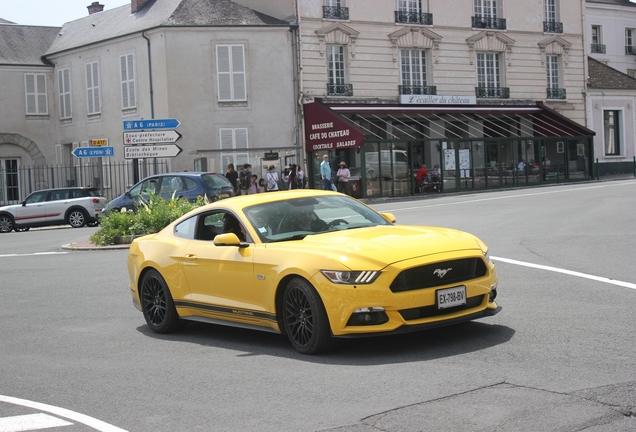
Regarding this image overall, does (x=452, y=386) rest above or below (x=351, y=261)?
below

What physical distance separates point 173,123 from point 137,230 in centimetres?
974

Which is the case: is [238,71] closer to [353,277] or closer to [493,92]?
[493,92]

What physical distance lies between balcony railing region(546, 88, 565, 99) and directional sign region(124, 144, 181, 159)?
79.9 ft

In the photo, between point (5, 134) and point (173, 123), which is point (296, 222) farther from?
point (5, 134)

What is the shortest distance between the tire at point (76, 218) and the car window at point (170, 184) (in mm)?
5735

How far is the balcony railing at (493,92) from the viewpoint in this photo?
43.8 m

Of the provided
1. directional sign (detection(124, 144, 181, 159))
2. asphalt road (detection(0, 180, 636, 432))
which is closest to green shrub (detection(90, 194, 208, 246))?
asphalt road (detection(0, 180, 636, 432))

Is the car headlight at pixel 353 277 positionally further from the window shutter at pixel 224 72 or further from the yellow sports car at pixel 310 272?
the window shutter at pixel 224 72

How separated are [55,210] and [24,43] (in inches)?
642

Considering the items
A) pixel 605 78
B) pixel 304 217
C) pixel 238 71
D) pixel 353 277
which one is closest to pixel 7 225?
pixel 238 71

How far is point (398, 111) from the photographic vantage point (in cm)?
4041

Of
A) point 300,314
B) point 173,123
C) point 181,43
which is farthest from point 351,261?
point 181,43

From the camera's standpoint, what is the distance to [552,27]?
46719mm

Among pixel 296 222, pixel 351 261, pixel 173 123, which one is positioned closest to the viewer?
pixel 351 261
